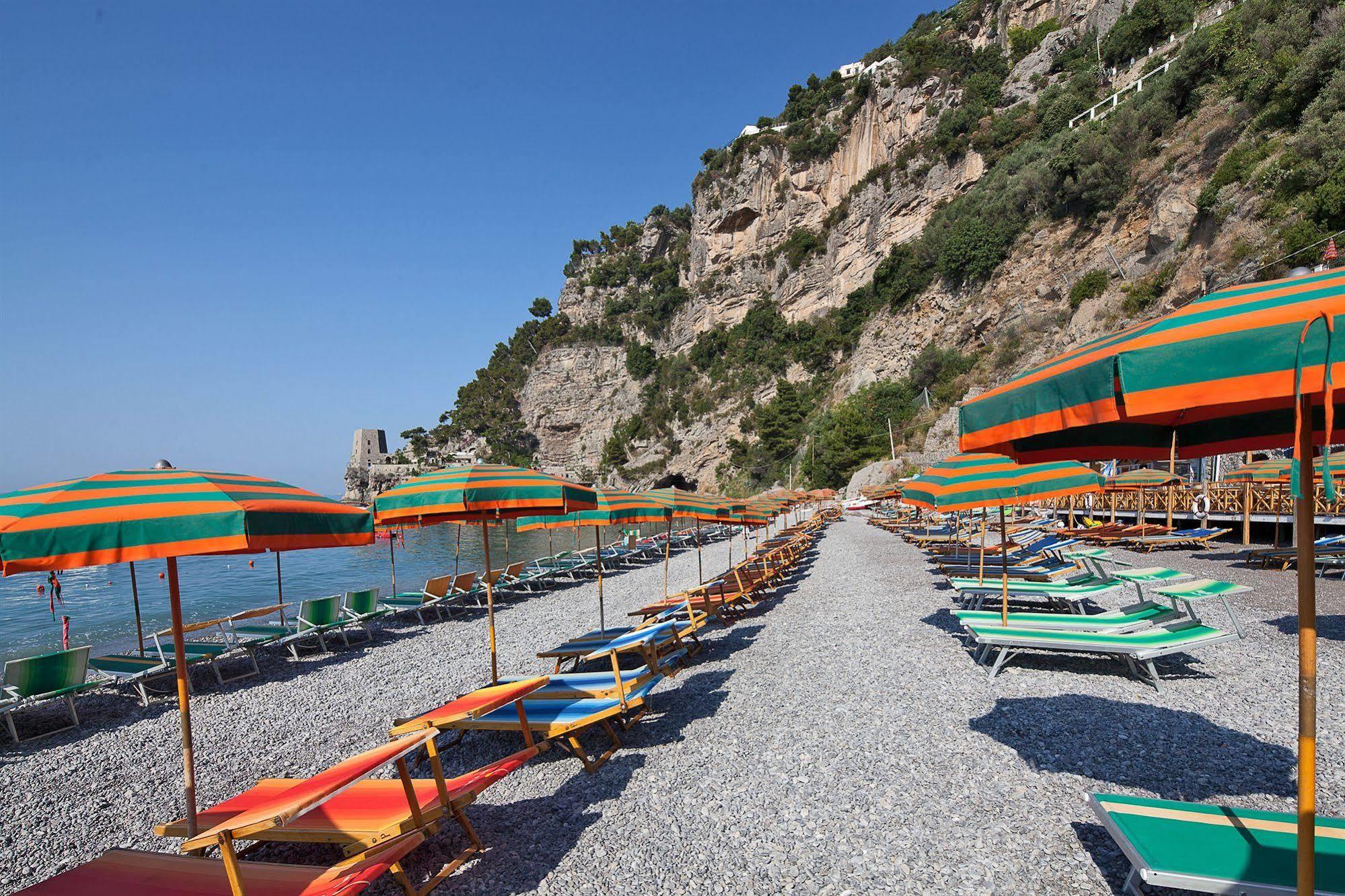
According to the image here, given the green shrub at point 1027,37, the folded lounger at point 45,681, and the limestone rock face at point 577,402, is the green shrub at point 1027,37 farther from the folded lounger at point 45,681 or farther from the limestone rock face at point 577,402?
the folded lounger at point 45,681

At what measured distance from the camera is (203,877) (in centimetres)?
288

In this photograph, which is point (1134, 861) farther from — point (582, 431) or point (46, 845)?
point (582, 431)

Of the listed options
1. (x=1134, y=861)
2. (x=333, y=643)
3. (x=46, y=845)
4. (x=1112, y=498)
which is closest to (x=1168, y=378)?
(x=1134, y=861)

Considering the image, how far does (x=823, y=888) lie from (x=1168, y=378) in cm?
281

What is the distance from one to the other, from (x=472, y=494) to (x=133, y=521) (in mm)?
2670

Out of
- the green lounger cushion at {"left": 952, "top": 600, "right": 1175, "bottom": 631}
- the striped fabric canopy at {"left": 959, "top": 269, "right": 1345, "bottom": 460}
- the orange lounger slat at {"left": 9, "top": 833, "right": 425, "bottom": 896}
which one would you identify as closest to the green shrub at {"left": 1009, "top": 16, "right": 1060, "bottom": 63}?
the green lounger cushion at {"left": 952, "top": 600, "right": 1175, "bottom": 631}

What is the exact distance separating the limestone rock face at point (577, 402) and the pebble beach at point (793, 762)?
65123mm

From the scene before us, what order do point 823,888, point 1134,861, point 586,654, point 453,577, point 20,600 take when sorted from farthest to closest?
point 20,600 < point 453,577 < point 586,654 < point 823,888 < point 1134,861

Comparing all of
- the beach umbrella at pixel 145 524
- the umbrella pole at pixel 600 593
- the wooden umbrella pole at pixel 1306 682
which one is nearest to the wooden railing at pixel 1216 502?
the umbrella pole at pixel 600 593

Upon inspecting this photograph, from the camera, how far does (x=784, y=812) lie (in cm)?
380

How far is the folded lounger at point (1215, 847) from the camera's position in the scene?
2.42 metres

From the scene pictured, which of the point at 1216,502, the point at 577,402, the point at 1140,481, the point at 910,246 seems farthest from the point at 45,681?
the point at 577,402

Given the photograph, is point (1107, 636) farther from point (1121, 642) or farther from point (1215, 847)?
point (1215, 847)

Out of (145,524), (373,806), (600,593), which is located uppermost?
(145,524)
